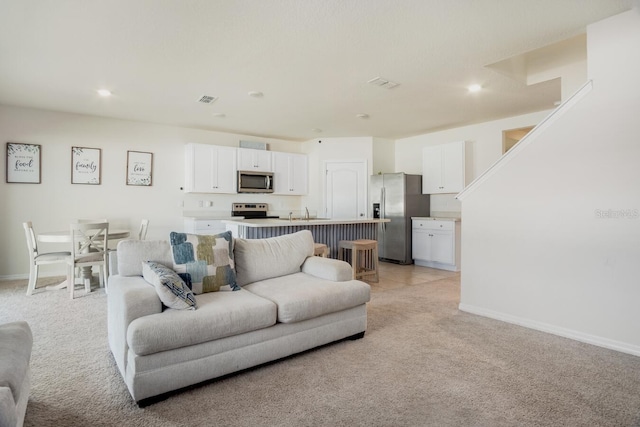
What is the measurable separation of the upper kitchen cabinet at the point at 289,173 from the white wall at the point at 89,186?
1.21 m

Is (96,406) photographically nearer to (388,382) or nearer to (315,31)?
(388,382)

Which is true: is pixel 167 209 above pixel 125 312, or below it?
above

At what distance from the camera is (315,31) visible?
271 centimetres

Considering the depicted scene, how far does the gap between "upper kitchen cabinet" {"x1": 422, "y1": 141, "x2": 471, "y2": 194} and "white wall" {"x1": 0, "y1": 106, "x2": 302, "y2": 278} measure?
4.02 metres

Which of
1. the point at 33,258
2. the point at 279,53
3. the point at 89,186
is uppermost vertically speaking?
the point at 279,53

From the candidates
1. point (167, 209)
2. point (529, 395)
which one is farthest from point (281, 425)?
point (167, 209)

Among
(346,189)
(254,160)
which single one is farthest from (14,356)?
(346,189)

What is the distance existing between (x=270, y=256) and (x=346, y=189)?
4.10 metres

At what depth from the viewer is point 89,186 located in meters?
5.23

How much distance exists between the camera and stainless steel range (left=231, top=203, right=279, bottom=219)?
644 centimetres

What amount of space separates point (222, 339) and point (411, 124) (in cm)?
493

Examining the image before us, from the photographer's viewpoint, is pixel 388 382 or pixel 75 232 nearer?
pixel 388 382

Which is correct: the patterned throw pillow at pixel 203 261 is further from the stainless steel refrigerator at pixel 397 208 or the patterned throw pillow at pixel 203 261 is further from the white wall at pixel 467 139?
the white wall at pixel 467 139

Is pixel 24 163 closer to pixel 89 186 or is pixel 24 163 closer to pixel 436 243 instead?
pixel 89 186
